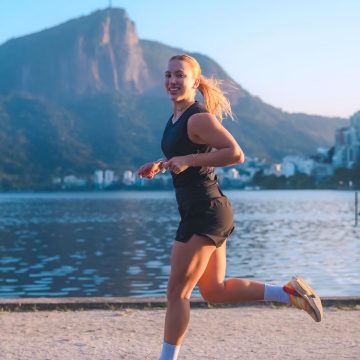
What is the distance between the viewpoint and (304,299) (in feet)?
17.4

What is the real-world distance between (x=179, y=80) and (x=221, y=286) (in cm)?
135

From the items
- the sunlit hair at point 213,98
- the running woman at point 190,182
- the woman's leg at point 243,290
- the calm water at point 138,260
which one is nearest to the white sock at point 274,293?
the woman's leg at point 243,290

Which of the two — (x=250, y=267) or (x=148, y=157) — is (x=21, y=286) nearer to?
(x=250, y=267)

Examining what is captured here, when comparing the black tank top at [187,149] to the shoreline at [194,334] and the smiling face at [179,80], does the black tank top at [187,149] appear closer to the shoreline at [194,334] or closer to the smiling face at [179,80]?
the smiling face at [179,80]

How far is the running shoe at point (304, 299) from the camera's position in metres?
5.26

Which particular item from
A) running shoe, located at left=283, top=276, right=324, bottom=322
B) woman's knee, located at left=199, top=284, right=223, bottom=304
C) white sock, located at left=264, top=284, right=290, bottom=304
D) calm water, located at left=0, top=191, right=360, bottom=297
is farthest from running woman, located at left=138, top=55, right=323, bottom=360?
calm water, located at left=0, top=191, right=360, bottom=297

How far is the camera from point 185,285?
4.87 meters

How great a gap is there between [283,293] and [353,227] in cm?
4832

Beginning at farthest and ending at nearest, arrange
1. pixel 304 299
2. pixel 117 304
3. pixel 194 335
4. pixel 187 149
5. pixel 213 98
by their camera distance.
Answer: pixel 117 304 < pixel 194 335 < pixel 304 299 < pixel 213 98 < pixel 187 149

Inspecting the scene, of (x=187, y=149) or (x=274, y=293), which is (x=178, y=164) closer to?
(x=187, y=149)

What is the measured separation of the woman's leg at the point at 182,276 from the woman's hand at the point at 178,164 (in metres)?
0.45

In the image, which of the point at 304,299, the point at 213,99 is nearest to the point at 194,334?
the point at 304,299

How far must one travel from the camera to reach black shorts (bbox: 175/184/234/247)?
15.9ft

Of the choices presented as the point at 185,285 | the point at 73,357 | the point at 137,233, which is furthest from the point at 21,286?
the point at 137,233
